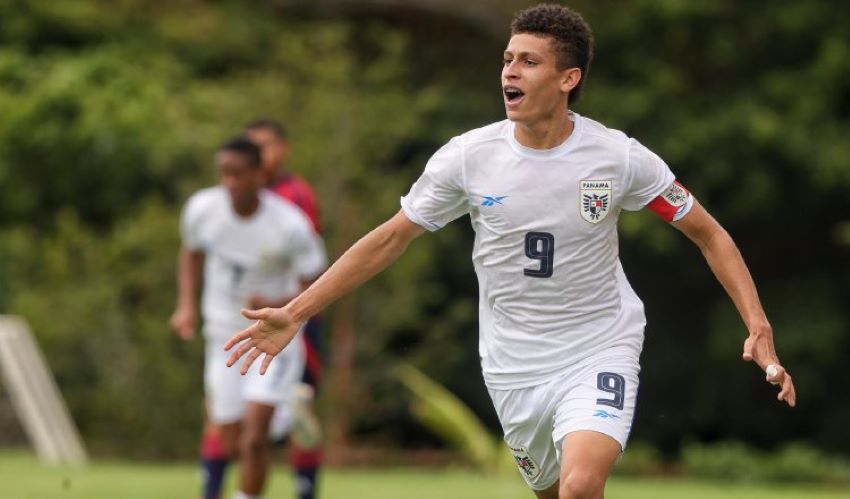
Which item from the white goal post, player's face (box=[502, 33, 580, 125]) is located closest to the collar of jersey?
player's face (box=[502, 33, 580, 125])

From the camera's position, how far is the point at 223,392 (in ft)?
34.8

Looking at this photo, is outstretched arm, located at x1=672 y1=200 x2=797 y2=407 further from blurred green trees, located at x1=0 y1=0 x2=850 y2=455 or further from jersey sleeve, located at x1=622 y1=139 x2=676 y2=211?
blurred green trees, located at x1=0 y1=0 x2=850 y2=455

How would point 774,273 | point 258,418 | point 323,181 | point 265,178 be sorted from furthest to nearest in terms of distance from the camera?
point 774,273 < point 323,181 < point 265,178 < point 258,418

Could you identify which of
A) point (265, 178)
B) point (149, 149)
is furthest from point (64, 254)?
point (265, 178)

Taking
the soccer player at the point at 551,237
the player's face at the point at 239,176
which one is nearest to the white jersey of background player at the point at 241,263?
the player's face at the point at 239,176

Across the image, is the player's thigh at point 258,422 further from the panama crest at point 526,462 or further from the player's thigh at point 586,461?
the player's thigh at point 586,461

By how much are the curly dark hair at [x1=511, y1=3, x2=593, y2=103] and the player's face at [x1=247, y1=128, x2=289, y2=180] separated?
456 centimetres

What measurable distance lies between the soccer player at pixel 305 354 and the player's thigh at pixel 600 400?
4472 millimetres

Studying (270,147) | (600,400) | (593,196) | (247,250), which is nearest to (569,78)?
(593,196)

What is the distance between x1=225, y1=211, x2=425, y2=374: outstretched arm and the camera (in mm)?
6133

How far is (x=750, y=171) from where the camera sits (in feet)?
64.0

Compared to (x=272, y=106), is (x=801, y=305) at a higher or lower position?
lower

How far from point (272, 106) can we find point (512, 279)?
38.4 feet

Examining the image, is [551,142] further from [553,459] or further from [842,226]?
[842,226]
